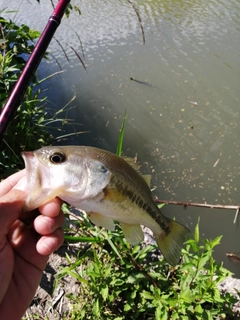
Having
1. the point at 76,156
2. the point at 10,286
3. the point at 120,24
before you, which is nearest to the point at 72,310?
the point at 10,286

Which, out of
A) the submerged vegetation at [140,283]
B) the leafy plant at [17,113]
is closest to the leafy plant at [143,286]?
the submerged vegetation at [140,283]

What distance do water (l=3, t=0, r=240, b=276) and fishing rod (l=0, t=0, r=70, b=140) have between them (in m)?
1.97

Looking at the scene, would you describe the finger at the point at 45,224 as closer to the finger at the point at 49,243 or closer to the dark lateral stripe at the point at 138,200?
the finger at the point at 49,243

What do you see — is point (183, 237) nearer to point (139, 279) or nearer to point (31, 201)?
point (139, 279)

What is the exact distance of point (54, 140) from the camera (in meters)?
4.32

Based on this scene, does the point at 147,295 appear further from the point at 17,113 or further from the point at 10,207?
the point at 17,113

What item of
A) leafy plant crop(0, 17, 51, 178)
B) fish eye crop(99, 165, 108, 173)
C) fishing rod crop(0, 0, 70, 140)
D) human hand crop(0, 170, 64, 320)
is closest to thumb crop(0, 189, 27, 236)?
human hand crop(0, 170, 64, 320)

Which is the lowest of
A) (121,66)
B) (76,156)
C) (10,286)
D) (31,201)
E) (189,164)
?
(189,164)

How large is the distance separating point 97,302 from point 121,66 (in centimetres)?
468

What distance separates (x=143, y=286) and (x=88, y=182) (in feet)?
3.97

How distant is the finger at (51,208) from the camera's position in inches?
57.8

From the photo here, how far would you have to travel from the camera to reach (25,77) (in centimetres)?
191

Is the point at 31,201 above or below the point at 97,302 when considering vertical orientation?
above

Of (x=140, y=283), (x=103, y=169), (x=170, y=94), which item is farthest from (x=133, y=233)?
(x=170, y=94)
